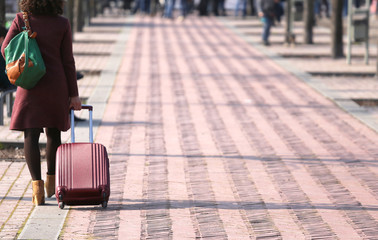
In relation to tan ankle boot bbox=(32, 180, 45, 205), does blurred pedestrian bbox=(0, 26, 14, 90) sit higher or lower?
higher

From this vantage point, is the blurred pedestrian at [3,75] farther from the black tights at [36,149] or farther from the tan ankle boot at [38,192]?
the tan ankle boot at [38,192]

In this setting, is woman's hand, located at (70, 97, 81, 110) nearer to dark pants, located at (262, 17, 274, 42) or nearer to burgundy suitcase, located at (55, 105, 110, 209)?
burgundy suitcase, located at (55, 105, 110, 209)

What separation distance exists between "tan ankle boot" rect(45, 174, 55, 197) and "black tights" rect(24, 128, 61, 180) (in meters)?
0.03

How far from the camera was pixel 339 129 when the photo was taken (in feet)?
31.7

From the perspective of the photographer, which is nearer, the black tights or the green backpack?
the green backpack

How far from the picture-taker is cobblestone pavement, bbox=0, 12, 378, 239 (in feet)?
18.7

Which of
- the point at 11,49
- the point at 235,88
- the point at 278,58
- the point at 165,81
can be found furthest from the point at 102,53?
the point at 11,49

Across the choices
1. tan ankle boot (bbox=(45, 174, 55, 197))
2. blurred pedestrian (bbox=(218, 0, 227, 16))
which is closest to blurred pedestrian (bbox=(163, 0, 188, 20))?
blurred pedestrian (bbox=(218, 0, 227, 16))

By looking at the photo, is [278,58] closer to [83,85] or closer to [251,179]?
[83,85]

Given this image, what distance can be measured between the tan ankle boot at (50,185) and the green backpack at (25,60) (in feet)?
2.33

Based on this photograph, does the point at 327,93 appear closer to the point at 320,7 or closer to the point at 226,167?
the point at 226,167

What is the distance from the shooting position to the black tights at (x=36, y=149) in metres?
6.05

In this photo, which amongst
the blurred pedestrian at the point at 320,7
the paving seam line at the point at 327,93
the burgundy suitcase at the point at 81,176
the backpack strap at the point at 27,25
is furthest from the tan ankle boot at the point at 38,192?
the blurred pedestrian at the point at 320,7

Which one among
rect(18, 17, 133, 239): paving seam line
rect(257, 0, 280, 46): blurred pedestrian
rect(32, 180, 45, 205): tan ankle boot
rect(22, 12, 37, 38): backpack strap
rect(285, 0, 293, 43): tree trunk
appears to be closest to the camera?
rect(18, 17, 133, 239): paving seam line
